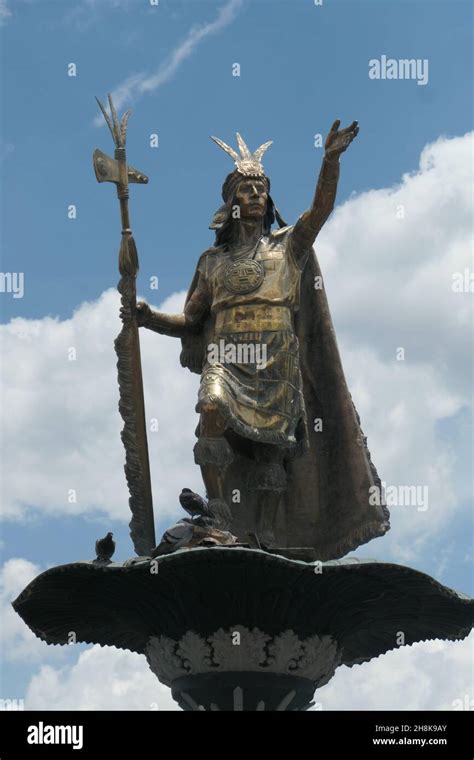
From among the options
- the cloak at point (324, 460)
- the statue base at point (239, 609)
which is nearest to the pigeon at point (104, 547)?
the statue base at point (239, 609)

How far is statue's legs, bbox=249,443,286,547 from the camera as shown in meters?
16.9

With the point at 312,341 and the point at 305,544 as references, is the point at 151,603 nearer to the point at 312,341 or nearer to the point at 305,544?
the point at 305,544

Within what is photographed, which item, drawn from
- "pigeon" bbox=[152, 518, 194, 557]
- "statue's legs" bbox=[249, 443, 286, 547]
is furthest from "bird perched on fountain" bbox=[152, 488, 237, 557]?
"statue's legs" bbox=[249, 443, 286, 547]

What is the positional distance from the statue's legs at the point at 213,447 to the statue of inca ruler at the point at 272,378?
0.03 feet

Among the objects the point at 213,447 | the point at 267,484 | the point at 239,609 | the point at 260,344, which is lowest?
the point at 239,609

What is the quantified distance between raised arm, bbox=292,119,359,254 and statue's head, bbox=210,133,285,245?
1.64 feet

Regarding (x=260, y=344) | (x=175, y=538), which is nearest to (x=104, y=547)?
(x=175, y=538)

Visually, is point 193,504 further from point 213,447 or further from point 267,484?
point 267,484

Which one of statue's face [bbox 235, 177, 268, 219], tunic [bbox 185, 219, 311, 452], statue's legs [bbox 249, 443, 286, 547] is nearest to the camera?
tunic [bbox 185, 219, 311, 452]

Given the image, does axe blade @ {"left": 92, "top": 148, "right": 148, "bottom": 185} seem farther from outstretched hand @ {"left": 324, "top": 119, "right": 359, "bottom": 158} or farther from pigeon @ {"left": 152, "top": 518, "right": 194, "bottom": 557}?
pigeon @ {"left": 152, "top": 518, "right": 194, "bottom": 557}

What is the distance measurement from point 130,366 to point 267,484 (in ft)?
6.28

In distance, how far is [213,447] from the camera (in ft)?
53.6
